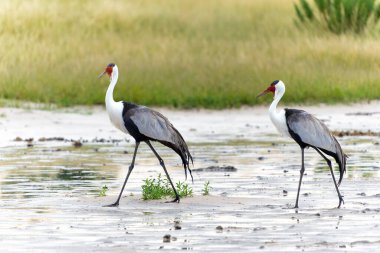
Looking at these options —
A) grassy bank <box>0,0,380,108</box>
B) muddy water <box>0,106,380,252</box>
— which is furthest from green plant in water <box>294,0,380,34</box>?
muddy water <box>0,106,380,252</box>

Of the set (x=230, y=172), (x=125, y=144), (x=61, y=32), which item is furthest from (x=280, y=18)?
(x=230, y=172)

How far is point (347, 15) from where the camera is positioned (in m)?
37.1

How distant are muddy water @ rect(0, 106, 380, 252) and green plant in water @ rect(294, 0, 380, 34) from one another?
1318 cm

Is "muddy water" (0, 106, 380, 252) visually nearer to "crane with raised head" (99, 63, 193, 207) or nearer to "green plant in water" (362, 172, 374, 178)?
"green plant in water" (362, 172, 374, 178)

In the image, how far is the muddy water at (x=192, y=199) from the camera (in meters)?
10.6

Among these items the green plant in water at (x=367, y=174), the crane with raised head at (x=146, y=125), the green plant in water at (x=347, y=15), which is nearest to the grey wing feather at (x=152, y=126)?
the crane with raised head at (x=146, y=125)

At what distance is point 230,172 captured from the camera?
17.1m

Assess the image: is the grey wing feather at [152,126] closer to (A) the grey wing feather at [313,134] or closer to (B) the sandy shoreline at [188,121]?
(A) the grey wing feather at [313,134]

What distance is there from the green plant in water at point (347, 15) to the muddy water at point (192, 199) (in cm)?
1318

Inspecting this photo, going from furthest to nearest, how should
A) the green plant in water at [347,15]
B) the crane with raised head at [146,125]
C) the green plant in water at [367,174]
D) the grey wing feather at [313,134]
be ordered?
1. the green plant in water at [347,15]
2. the green plant in water at [367,174]
3. the crane with raised head at [146,125]
4. the grey wing feather at [313,134]

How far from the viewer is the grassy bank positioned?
2984cm

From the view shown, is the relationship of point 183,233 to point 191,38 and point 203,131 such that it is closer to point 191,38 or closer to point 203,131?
point 203,131

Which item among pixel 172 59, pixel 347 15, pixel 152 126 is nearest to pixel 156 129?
pixel 152 126

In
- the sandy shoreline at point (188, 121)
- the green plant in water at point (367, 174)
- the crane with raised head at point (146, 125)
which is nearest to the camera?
the crane with raised head at point (146, 125)
